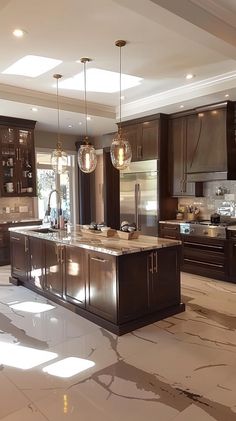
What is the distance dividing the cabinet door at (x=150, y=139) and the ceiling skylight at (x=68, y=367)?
412 centimetres

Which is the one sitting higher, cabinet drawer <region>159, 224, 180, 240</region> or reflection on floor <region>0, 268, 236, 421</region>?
cabinet drawer <region>159, 224, 180, 240</region>

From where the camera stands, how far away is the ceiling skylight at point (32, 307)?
3.94 metres

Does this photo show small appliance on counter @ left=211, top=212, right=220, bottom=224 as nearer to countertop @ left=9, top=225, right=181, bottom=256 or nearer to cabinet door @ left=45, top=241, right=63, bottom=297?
countertop @ left=9, top=225, right=181, bottom=256

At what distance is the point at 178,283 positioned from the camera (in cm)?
373

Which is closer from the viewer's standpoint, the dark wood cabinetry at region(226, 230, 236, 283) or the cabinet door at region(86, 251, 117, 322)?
the cabinet door at region(86, 251, 117, 322)

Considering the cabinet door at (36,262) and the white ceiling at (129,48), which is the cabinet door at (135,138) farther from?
the cabinet door at (36,262)

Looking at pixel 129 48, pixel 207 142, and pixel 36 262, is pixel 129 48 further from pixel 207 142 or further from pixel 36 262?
pixel 36 262

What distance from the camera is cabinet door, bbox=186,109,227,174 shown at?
5176mm

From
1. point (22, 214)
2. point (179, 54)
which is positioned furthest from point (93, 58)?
point (22, 214)

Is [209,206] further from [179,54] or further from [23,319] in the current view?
[23,319]

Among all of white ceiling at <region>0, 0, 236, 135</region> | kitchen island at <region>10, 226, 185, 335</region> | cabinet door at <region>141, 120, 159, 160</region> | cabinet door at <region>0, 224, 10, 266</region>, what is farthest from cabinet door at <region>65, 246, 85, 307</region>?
Result: cabinet door at <region>141, 120, 159, 160</region>

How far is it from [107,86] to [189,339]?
3.73 m

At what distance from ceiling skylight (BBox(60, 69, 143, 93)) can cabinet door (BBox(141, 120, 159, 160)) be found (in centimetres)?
116

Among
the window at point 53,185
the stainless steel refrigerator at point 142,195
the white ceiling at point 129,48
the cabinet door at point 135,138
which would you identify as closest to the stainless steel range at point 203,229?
the stainless steel refrigerator at point 142,195
